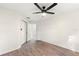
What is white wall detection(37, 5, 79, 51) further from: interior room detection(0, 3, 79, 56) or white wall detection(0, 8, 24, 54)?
white wall detection(0, 8, 24, 54)

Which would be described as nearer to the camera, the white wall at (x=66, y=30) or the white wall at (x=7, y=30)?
the white wall at (x=7, y=30)

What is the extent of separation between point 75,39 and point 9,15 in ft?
8.56

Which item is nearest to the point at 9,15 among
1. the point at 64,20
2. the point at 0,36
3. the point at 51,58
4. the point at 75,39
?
the point at 0,36

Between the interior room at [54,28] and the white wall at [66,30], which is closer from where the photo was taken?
the interior room at [54,28]

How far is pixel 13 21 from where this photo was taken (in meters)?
3.52

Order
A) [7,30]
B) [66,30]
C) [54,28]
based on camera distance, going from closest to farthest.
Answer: [7,30] → [66,30] → [54,28]

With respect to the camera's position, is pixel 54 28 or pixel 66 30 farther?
pixel 54 28

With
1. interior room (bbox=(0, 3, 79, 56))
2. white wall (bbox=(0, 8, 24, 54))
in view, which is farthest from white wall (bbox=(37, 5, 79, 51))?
white wall (bbox=(0, 8, 24, 54))

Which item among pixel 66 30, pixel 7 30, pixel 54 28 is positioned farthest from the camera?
pixel 54 28

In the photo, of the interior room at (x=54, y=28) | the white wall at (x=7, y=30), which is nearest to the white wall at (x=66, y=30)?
the interior room at (x=54, y=28)

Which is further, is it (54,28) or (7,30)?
(54,28)

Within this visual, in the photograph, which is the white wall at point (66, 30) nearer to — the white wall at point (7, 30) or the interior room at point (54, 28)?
the interior room at point (54, 28)

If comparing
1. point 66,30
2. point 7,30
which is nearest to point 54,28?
point 66,30

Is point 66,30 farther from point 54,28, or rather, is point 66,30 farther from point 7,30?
point 7,30
